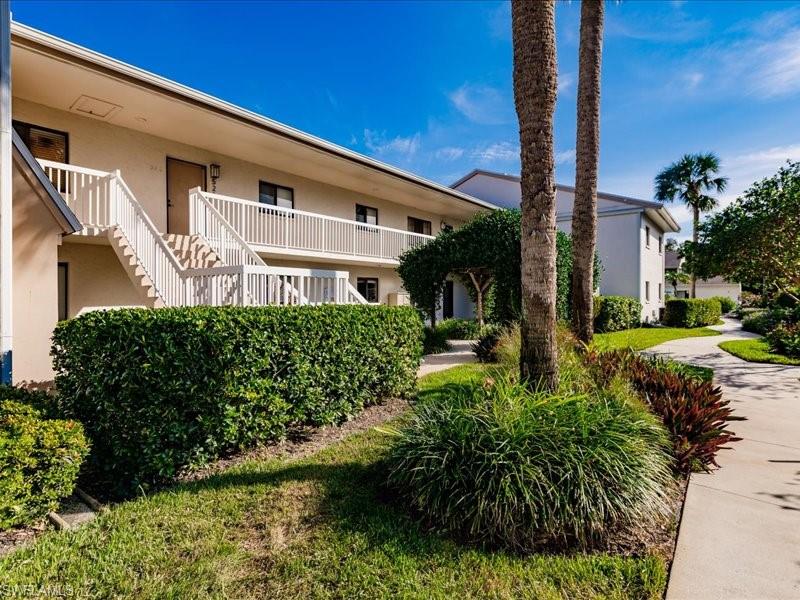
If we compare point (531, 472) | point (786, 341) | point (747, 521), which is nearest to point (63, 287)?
point (531, 472)

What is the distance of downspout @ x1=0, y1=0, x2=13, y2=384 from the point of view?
464 centimetres

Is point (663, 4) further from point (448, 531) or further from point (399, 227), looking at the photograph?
point (399, 227)

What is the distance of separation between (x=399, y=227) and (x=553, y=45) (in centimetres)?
1568

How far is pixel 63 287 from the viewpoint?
905 cm

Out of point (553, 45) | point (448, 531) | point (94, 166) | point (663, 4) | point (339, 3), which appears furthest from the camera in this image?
point (339, 3)

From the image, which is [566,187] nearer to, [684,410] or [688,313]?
[688,313]

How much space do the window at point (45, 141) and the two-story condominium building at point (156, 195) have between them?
0.02m

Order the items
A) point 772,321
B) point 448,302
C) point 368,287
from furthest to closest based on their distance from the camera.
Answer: point 448,302, point 368,287, point 772,321

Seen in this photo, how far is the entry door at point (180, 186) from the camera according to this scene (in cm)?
1159

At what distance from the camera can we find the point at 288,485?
3770mm

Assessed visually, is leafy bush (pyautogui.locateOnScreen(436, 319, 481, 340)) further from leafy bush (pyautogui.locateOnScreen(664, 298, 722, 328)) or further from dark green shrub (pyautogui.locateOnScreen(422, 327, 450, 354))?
leafy bush (pyautogui.locateOnScreen(664, 298, 722, 328))

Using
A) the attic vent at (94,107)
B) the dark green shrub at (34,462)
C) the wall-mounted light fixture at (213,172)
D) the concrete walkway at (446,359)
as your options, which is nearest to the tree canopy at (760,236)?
the concrete walkway at (446,359)

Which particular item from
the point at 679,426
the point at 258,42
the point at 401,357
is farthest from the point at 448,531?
the point at 258,42

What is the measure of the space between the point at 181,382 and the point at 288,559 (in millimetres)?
2080
